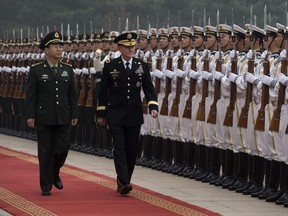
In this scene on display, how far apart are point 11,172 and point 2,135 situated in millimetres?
12813

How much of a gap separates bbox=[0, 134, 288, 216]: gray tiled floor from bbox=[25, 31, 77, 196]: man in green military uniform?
145cm

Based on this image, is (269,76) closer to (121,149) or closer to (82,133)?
(121,149)

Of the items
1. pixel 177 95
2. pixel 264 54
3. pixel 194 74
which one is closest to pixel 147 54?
pixel 177 95

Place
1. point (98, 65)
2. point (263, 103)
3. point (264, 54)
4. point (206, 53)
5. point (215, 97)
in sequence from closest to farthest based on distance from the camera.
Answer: point (263, 103) → point (264, 54) → point (215, 97) → point (206, 53) → point (98, 65)

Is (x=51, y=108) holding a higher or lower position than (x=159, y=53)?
lower

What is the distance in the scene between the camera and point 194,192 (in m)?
17.6

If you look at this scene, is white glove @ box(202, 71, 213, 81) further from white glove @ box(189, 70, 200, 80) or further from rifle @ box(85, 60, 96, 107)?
rifle @ box(85, 60, 96, 107)

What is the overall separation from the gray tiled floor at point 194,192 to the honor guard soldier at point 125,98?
86cm

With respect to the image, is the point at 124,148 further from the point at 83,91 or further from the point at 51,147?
the point at 83,91

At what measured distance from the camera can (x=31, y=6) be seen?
7138cm

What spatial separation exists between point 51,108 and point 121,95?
34.0 inches

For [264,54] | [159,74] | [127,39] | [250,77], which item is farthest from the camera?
[159,74]

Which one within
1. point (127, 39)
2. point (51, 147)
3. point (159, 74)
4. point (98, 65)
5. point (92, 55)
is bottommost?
point (51, 147)

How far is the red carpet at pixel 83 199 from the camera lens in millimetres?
15047
